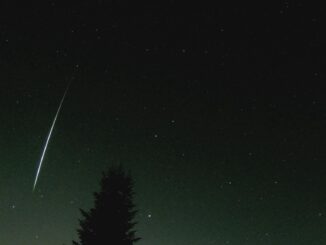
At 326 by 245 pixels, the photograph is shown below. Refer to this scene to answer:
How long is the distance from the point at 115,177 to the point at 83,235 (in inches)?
87.9

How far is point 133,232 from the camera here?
20438mm

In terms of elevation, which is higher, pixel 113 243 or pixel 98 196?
pixel 98 196

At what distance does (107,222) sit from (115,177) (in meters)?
1.74

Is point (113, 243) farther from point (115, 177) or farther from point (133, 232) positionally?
point (115, 177)

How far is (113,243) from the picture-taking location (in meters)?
20.1

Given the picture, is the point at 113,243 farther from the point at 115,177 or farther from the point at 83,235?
the point at 115,177

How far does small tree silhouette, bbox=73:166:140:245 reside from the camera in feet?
65.7

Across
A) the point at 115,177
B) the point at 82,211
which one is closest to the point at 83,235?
the point at 82,211

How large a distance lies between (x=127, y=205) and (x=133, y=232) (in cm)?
88

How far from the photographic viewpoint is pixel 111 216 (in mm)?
20281

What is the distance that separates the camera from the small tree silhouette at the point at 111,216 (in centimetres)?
2003

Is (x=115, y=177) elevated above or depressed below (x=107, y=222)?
above

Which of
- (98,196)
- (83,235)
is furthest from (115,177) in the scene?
(83,235)

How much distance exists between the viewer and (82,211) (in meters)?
20.4
